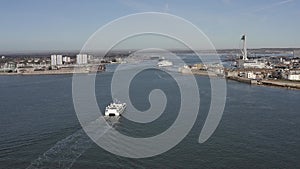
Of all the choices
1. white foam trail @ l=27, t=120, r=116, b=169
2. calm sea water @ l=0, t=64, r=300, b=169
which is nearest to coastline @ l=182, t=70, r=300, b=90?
calm sea water @ l=0, t=64, r=300, b=169

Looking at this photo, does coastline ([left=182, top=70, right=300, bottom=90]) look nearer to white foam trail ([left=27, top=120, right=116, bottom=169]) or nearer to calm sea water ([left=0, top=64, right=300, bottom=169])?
calm sea water ([left=0, top=64, right=300, bottom=169])

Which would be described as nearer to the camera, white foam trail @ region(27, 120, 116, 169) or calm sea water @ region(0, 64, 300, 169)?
white foam trail @ region(27, 120, 116, 169)

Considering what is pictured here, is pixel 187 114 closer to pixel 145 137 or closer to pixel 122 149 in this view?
pixel 145 137

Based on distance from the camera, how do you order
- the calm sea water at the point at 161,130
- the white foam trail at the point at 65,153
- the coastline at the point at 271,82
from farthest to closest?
the coastline at the point at 271,82 < the calm sea water at the point at 161,130 < the white foam trail at the point at 65,153

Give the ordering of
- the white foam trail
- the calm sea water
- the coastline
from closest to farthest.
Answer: the white foam trail, the calm sea water, the coastline

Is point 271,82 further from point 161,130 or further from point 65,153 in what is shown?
point 65,153

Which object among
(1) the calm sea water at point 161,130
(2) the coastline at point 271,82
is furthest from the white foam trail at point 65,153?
(2) the coastline at point 271,82

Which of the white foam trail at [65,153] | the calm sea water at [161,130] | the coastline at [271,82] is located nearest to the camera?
the white foam trail at [65,153]

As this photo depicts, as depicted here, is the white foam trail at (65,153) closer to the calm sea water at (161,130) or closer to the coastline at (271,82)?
the calm sea water at (161,130)

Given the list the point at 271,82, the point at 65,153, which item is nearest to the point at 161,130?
the point at 65,153

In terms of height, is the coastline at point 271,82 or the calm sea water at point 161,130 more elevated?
the coastline at point 271,82

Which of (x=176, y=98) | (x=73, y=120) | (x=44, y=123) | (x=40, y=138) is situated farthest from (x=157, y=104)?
(x=40, y=138)
